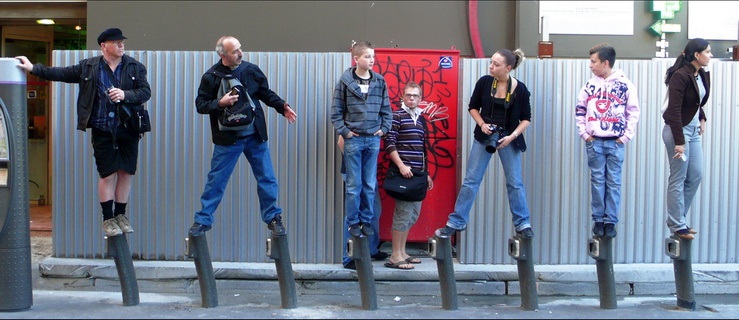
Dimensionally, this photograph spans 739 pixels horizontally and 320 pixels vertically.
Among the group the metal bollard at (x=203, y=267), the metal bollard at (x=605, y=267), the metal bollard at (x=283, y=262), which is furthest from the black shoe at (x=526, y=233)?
the metal bollard at (x=203, y=267)

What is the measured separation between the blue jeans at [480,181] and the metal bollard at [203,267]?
198 cm

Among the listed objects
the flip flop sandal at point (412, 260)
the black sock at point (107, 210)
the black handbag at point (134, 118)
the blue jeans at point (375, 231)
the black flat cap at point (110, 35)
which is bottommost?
the flip flop sandal at point (412, 260)

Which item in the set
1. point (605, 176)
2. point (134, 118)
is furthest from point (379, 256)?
point (134, 118)

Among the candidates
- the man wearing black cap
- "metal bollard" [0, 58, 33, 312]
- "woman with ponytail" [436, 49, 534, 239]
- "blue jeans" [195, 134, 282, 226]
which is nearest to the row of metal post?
"blue jeans" [195, 134, 282, 226]

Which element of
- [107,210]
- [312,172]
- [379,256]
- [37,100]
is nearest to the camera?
[107,210]

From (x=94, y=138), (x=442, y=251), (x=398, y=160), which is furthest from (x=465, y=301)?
(x=94, y=138)

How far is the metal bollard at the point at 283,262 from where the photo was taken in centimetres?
636

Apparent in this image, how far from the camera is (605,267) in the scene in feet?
21.1

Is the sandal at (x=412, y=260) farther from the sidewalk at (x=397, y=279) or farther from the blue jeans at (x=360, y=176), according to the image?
the blue jeans at (x=360, y=176)

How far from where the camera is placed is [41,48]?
10.0 metres

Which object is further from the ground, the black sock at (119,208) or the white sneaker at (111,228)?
the black sock at (119,208)

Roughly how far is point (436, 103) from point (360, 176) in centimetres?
127

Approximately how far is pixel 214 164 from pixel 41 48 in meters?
4.77

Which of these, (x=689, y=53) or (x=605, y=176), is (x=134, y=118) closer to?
(x=605, y=176)
